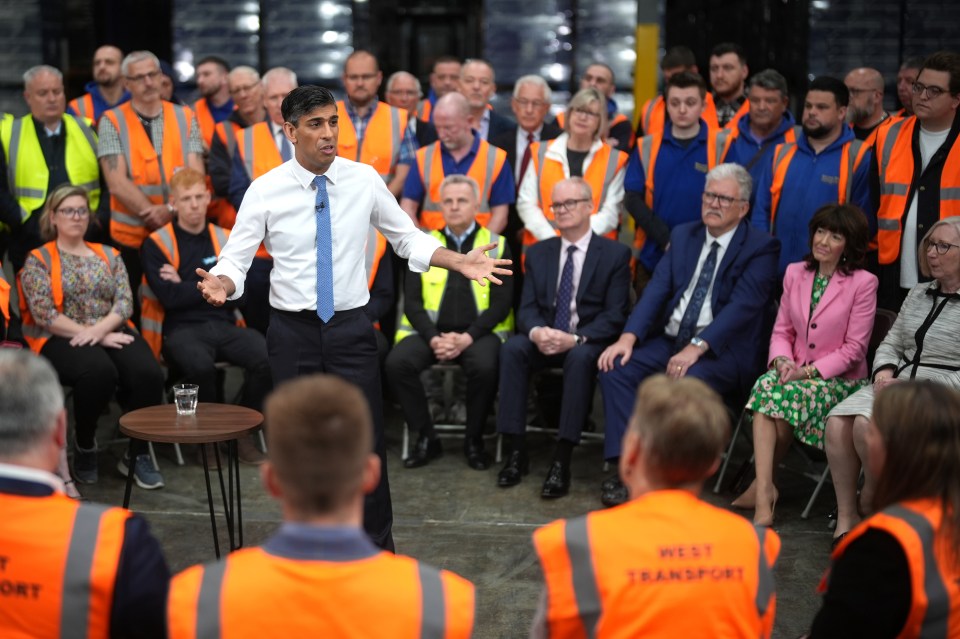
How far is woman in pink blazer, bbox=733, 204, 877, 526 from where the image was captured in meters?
4.35

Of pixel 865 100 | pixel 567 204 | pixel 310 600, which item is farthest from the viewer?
pixel 865 100

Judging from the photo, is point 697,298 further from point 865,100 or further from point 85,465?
point 85,465

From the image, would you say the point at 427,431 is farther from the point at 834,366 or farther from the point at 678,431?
the point at 678,431

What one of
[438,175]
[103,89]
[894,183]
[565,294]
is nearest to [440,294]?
[565,294]


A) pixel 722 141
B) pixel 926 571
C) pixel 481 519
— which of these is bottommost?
pixel 481 519

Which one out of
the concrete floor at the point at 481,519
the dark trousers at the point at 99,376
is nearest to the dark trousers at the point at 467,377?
the concrete floor at the point at 481,519

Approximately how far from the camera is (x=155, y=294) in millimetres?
5195

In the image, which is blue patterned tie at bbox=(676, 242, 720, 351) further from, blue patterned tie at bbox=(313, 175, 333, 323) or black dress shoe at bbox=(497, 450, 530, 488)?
blue patterned tie at bbox=(313, 175, 333, 323)

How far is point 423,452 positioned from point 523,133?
80.2 inches

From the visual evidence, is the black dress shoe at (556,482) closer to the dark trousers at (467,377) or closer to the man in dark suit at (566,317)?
the man in dark suit at (566,317)

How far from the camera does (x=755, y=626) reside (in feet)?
6.29

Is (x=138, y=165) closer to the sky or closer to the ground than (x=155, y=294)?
closer to the sky

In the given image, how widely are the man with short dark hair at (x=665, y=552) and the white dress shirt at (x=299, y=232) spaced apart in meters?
1.69

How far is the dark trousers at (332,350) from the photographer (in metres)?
3.44
